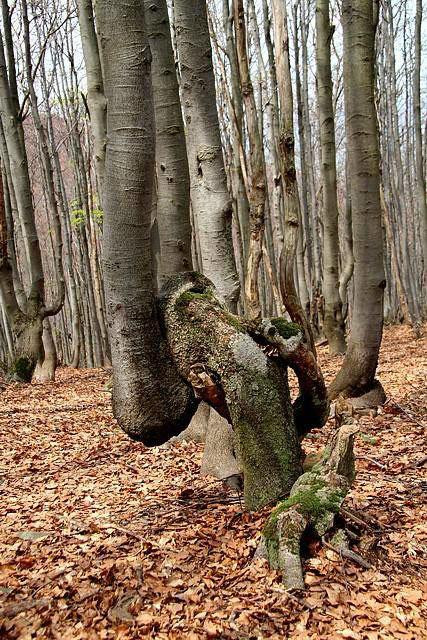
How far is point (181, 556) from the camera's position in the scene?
3.14 m

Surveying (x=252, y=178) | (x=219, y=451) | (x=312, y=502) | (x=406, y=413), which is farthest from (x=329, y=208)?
(x=312, y=502)

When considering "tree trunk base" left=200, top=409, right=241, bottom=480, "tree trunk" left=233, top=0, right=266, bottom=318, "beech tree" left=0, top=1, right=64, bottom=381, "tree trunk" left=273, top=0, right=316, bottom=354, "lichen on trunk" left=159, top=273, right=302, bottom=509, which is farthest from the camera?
"beech tree" left=0, top=1, right=64, bottom=381

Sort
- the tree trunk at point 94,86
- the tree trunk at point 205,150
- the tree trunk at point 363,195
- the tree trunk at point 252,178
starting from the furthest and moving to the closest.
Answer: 1. the tree trunk at point 94,86
2. the tree trunk at point 363,195
3. the tree trunk at point 252,178
4. the tree trunk at point 205,150

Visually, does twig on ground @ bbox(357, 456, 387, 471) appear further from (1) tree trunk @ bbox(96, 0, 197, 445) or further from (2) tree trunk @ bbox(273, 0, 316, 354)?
(1) tree trunk @ bbox(96, 0, 197, 445)

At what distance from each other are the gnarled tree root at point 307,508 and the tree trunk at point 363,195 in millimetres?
3009

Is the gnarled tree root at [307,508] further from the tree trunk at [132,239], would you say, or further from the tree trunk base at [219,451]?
the tree trunk base at [219,451]

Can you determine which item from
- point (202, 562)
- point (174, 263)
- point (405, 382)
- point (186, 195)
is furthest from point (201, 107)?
point (405, 382)

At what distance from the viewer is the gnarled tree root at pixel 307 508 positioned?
2.81m

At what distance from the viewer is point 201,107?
466cm

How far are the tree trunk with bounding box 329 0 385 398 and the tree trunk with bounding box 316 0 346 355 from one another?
436 cm

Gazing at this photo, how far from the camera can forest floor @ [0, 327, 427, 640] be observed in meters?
2.56

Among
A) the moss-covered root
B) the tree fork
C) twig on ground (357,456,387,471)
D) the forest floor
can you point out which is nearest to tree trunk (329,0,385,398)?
the forest floor

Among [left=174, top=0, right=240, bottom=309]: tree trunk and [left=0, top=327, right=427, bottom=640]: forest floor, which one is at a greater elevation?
[left=174, top=0, right=240, bottom=309]: tree trunk

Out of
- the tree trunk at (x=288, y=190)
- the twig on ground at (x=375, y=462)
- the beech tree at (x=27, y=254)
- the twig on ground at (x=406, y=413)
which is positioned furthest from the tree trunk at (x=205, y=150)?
the beech tree at (x=27, y=254)
